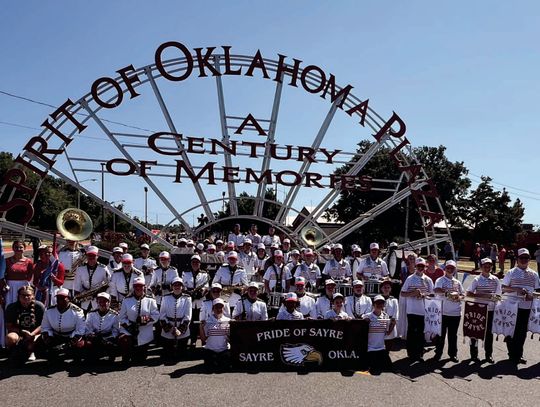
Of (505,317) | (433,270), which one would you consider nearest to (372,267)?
(433,270)

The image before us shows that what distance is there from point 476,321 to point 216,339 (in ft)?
17.2

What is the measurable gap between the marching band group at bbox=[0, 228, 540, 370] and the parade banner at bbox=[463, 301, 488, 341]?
0.20 metres

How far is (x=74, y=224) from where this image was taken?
14.7 metres

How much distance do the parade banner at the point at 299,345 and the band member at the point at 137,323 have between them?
1.69m

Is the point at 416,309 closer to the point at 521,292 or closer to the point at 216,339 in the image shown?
the point at 521,292

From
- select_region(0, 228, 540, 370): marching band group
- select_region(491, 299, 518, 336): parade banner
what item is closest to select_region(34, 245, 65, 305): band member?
select_region(0, 228, 540, 370): marching band group

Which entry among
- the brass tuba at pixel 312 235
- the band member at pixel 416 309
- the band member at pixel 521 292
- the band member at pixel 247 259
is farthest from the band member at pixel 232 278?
the brass tuba at pixel 312 235

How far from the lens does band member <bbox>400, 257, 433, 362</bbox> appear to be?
9.83 m

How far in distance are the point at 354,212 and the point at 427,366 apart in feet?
133

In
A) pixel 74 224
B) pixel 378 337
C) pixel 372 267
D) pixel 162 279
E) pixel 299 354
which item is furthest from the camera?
pixel 74 224

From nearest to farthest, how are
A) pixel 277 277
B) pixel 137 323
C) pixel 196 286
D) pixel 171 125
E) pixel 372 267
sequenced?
pixel 137 323 < pixel 196 286 < pixel 277 277 < pixel 372 267 < pixel 171 125

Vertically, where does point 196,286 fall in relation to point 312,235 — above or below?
below

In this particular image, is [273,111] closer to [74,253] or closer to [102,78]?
[102,78]

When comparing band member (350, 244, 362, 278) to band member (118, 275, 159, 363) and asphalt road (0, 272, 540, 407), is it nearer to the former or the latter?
asphalt road (0, 272, 540, 407)
